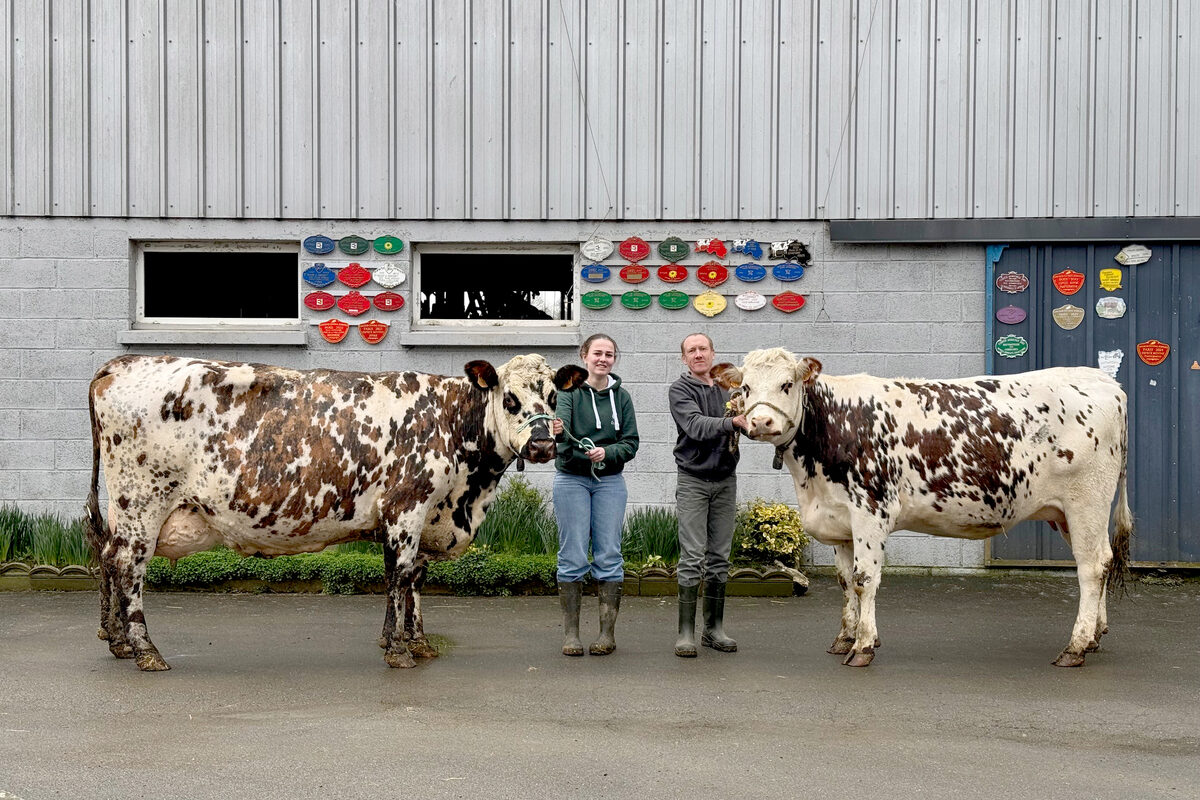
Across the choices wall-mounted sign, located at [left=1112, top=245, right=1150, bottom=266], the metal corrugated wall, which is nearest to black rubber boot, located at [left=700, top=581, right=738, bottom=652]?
the metal corrugated wall

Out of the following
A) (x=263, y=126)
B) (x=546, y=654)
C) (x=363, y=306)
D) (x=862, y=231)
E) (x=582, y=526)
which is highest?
(x=263, y=126)

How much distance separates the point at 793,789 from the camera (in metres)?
4.79

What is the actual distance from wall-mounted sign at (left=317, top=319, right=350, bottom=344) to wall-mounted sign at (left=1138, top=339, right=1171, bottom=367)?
729cm

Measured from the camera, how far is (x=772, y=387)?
7.25 meters

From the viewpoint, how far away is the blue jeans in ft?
24.6

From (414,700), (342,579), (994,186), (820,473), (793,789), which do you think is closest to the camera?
(793,789)

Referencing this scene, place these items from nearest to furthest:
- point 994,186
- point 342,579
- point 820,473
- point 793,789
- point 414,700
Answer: point 793,789 → point 414,700 → point 820,473 → point 342,579 → point 994,186

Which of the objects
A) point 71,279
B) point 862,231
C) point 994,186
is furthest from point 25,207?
point 994,186

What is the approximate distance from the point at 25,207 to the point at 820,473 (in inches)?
310

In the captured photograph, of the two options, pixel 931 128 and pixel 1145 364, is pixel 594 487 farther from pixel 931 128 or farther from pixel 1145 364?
pixel 1145 364

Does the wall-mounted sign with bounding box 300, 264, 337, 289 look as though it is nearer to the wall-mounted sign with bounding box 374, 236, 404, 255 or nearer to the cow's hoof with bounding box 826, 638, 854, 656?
the wall-mounted sign with bounding box 374, 236, 404, 255

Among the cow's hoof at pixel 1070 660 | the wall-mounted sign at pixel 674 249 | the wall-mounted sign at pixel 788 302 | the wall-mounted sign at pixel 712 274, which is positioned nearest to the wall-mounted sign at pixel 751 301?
the wall-mounted sign at pixel 788 302

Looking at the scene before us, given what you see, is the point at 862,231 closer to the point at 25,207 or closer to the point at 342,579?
the point at 342,579

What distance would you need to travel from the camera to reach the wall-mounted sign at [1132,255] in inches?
423
